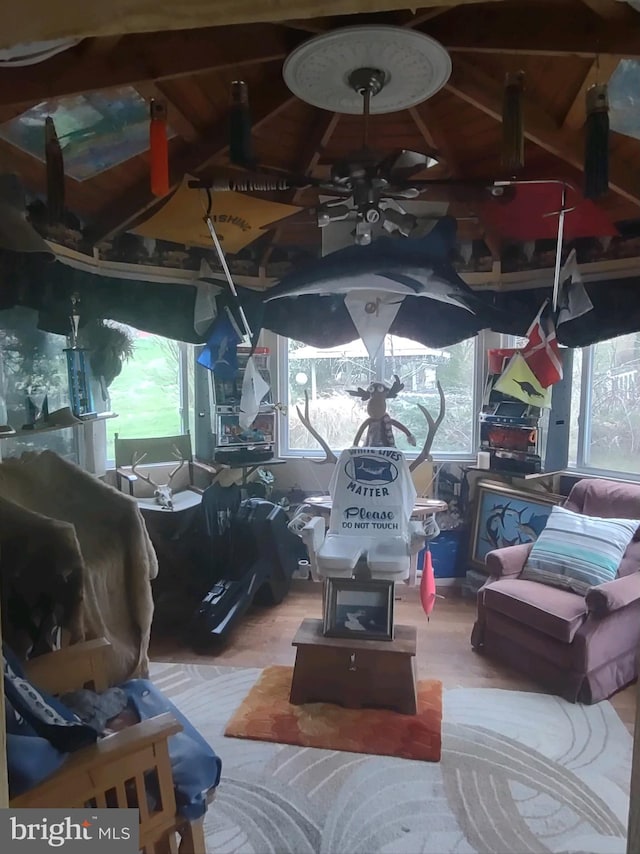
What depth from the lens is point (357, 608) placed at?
2869 millimetres

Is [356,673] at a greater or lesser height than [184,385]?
lesser

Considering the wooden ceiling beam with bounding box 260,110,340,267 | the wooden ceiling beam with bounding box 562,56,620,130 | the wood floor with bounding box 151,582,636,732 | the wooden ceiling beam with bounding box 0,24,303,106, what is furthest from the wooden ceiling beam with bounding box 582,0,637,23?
the wood floor with bounding box 151,582,636,732

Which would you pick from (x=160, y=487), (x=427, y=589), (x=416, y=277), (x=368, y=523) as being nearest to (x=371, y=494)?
(x=368, y=523)

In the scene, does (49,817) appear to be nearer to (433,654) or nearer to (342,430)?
(433,654)

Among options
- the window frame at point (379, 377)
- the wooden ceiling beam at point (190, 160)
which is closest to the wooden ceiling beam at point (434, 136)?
the wooden ceiling beam at point (190, 160)

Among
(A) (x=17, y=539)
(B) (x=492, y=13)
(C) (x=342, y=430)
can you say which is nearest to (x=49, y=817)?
(A) (x=17, y=539)

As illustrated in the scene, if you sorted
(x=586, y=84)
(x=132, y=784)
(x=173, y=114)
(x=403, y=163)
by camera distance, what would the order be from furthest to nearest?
(x=173, y=114), (x=586, y=84), (x=403, y=163), (x=132, y=784)

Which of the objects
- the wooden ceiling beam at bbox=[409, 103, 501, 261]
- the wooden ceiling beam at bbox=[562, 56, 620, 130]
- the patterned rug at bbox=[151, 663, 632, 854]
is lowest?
the patterned rug at bbox=[151, 663, 632, 854]

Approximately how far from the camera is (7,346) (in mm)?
2801

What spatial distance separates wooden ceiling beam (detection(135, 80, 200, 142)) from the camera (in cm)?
221

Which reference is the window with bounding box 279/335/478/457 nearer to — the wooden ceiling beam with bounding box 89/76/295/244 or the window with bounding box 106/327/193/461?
the window with bounding box 106/327/193/461

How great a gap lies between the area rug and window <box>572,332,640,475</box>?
6.41 ft

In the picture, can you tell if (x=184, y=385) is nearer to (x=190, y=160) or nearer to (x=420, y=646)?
(x=190, y=160)

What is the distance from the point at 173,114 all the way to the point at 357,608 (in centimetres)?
244
